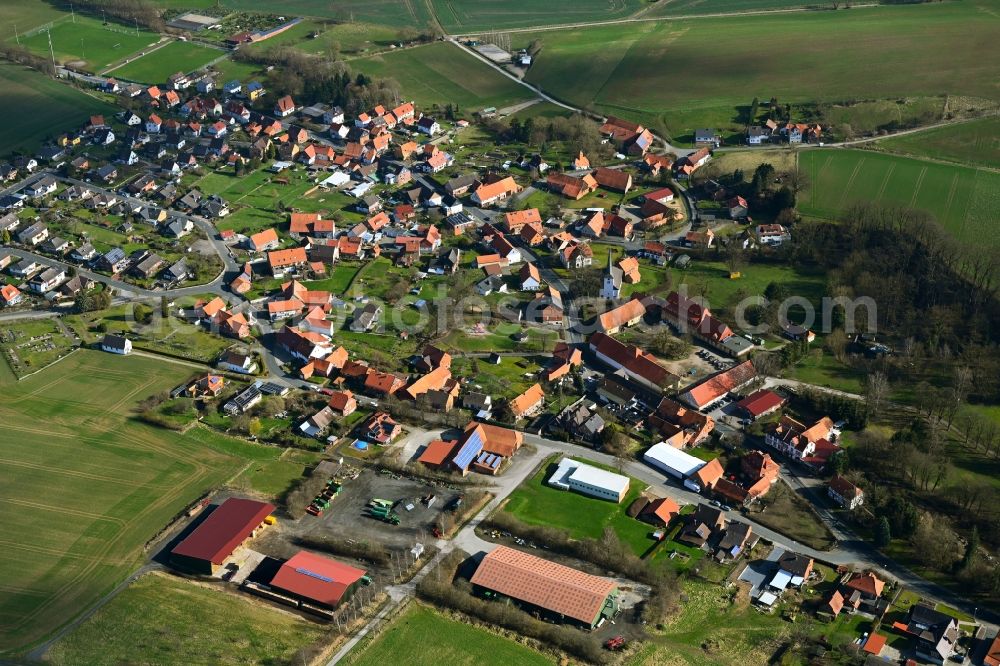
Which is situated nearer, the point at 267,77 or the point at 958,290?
the point at 958,290

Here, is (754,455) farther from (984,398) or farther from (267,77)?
(267,77)

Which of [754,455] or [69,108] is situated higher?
[69,108]

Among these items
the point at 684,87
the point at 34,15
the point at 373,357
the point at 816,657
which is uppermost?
the point at 34,15

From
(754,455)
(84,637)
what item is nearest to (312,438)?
(84,637)

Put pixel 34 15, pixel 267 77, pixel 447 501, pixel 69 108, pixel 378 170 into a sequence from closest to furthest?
pixel 447 501 → pixel 378 170 → pixel 69 108 → pixel 267 77 → pixel 34 15

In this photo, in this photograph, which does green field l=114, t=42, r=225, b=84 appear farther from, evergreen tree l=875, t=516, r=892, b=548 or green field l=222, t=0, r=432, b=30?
evergreen tree l=875, t=516, r=892, b=548

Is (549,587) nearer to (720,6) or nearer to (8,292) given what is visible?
(8,292)

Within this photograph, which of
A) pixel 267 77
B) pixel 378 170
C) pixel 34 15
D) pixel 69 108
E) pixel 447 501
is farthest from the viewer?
pixel 34 15

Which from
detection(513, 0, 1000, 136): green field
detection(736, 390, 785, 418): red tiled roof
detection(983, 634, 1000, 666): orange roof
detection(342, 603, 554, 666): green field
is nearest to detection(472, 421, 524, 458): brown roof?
detection(342, 603, 554, 666): green field
